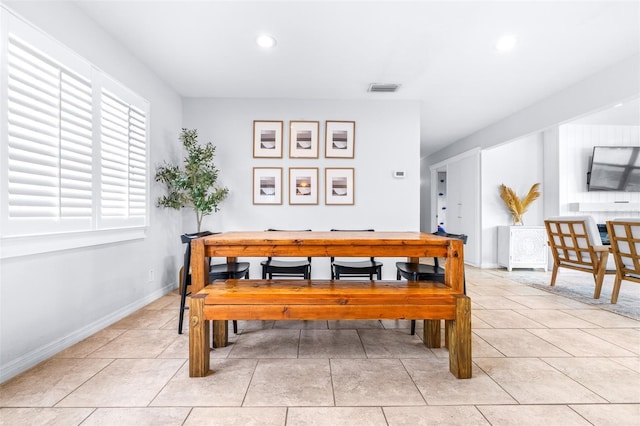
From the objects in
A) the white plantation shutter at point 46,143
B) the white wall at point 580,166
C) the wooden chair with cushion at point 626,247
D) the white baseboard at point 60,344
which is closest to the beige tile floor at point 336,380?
the white baseboard at point 60,344

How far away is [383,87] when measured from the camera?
3795mm

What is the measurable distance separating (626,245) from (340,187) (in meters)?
3.18

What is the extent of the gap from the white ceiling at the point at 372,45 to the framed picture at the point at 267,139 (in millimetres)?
377

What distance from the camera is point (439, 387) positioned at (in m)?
1.72

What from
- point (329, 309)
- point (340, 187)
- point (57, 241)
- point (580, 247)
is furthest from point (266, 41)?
point (580, 247)

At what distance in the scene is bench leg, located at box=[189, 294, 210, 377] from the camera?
1804mm

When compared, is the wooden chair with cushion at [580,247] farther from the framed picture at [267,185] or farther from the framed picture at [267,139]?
the framed picture at [267,139]

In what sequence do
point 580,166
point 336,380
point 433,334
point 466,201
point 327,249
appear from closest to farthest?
point 336,380
point 327,249
point 433,334
point 580,166
point 466,201

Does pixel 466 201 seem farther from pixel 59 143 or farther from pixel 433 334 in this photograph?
pixel 59 143

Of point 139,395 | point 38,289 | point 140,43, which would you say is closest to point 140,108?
point 140,43

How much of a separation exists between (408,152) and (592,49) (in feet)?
6.73

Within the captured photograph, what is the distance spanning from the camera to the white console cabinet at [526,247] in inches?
208

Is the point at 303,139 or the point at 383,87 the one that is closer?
the point at 383,87

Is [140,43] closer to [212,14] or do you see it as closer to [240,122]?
[212,14]
